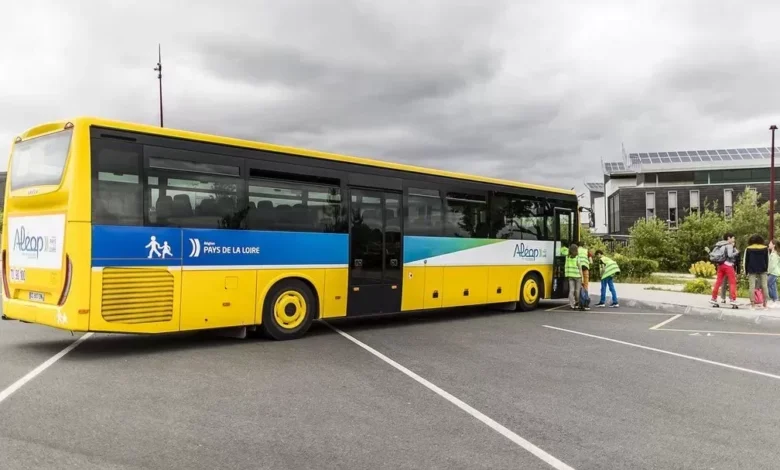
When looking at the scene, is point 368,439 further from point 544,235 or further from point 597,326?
point 544,235

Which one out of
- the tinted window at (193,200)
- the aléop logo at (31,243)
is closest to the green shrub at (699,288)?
the tinted window at (193,200)

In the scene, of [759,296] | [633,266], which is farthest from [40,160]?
[633,266]

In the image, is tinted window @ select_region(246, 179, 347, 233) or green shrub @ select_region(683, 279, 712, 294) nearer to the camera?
tinted window @ select_region(246, 179, 347, 233)

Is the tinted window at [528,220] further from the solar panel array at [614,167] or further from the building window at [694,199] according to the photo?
the solar panel array at [614,167]

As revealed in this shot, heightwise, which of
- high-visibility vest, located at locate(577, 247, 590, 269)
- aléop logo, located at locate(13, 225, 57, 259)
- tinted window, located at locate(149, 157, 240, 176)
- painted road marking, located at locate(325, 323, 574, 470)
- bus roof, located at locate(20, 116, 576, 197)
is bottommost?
painted road marking, located at locate(325, 323, 574, 470)

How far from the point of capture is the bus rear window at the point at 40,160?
→ 8.25 metres

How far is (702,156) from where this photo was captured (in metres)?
63.7

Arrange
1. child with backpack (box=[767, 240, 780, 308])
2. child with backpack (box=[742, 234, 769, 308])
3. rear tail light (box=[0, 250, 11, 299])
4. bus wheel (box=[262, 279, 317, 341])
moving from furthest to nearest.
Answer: child with backpack (box=[767, 240, 780, 308]), child with backpack (box=[742, 234, 769, 308]), bus wheel (box=[262, 279, 317, 341]), rear tail light (box=[0, 250, 11, 299])

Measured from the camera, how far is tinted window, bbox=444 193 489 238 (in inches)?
516

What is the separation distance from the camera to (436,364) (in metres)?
8.16

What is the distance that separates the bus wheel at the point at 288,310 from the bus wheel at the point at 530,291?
671 cm

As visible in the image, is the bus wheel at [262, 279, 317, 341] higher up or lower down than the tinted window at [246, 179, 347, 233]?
lower down

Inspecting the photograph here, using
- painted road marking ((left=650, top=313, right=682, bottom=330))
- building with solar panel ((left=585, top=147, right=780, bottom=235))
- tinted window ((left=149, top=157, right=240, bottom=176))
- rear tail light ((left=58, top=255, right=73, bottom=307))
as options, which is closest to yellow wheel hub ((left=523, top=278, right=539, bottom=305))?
painted road marking ((left=650, top=313, right=682, bottom=330))

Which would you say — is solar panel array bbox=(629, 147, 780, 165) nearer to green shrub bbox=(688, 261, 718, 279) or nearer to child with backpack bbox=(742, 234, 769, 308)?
green shrub bbox=(688, 261, 718, 279)
